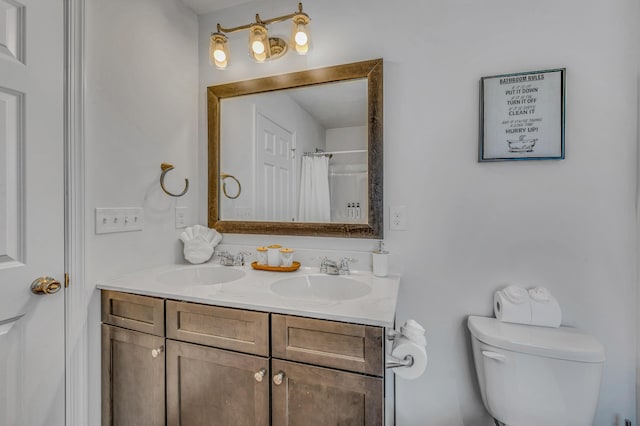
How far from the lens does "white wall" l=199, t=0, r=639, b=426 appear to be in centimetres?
117

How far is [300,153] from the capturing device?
1561mm

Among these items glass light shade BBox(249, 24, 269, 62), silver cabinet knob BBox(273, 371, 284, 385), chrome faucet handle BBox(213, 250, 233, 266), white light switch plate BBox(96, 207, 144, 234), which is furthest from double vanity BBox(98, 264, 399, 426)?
glass light shade BBox(249, 24, 269, 62)

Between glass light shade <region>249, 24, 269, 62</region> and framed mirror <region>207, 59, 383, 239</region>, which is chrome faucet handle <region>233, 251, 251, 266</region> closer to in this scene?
framed mirror <region>207, 59, 383, 239</region>

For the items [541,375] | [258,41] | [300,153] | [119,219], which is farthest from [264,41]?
[541,375]

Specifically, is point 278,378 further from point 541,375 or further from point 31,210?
point 31,210

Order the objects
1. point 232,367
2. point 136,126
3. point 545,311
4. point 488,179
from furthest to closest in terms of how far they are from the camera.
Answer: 1. point 136,126
2. point 488,179
3. point 545,311
4. point 232,367

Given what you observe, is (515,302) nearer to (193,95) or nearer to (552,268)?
(552,268)

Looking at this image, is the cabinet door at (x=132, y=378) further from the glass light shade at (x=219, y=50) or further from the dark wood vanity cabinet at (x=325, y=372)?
the glass light shade at (x=219, y=50)

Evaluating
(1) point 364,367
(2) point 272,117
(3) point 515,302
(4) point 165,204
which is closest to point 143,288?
(4) point 165,204

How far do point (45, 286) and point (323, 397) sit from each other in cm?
106

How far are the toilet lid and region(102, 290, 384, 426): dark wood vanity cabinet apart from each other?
0.55 metres

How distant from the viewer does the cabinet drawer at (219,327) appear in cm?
100

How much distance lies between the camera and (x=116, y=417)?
122 cm

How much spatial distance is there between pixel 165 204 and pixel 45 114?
24.3 inches
